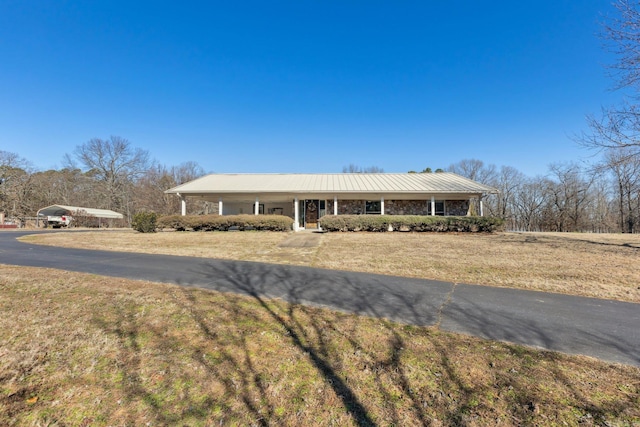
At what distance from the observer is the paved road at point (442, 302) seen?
3287mm

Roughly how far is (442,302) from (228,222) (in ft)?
46.7

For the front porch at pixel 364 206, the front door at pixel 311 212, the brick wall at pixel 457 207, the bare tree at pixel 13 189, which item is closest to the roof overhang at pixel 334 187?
the front porch at pixel 364 206

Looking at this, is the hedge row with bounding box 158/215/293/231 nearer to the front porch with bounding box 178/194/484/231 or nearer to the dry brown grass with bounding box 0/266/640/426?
the front porch with bounding box 178/194/484/231

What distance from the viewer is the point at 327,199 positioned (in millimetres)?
19812

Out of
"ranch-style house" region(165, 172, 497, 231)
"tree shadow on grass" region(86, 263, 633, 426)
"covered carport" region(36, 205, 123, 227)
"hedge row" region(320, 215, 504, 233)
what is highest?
"ranch-style house" region(165, 172, 497, 231)

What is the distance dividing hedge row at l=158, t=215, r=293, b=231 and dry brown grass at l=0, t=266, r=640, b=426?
12680 mm

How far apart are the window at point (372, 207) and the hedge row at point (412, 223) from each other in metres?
3.53

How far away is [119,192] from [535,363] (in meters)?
48.5

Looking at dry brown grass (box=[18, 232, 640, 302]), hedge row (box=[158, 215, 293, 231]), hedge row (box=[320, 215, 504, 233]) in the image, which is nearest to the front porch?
hedge row (box=[158, 215, 293, 231])

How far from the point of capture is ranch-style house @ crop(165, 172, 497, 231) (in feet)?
60.8

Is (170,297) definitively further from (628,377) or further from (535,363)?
(628,377)

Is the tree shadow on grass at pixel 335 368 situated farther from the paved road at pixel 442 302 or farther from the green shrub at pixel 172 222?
the green shrub at pixel 172 222

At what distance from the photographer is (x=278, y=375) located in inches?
93.8

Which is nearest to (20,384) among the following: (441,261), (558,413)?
(558,413)
